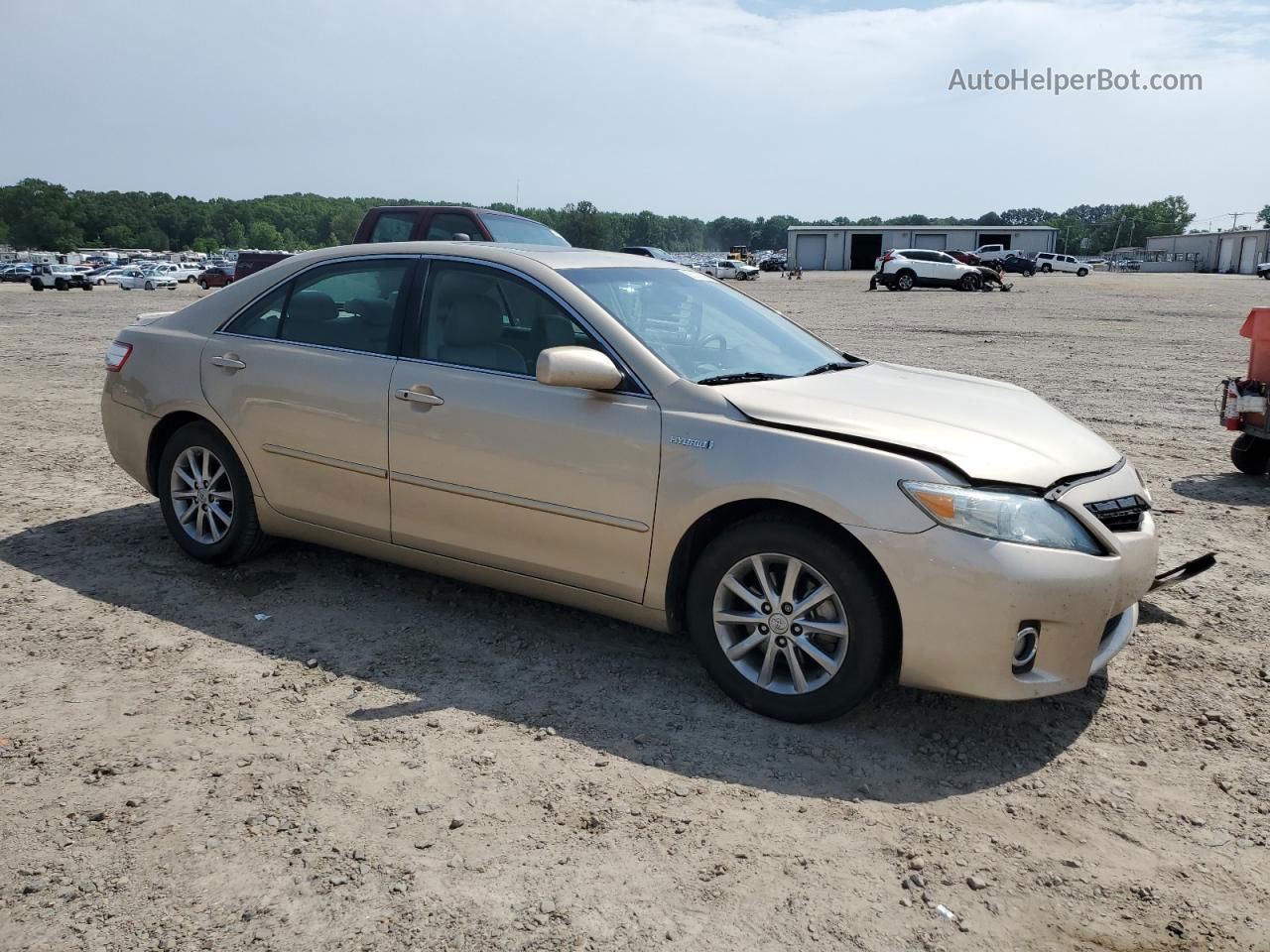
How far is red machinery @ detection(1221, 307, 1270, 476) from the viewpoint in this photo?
727cm

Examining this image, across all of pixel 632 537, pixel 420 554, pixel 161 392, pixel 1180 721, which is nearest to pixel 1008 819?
pixel 1180 721

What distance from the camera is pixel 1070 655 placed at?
3531mm

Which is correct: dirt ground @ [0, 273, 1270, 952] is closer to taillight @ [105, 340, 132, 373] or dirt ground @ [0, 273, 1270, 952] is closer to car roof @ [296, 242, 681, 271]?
taillight @ [105, 340, 132, 373]

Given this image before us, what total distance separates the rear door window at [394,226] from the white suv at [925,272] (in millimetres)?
32288

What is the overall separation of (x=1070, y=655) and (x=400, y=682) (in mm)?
2469

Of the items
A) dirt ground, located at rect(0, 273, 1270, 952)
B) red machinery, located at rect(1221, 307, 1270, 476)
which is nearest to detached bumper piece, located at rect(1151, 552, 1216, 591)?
dirt ground, located at rect(0, 273, 1270, 952)

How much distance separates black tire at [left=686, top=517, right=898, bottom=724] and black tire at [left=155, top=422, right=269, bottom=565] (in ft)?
8.13

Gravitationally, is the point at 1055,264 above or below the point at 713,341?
above

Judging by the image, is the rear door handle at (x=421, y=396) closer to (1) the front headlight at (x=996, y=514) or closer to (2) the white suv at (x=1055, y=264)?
(1) the front headlight at (x=996, y=514)

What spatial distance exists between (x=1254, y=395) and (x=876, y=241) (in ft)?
274

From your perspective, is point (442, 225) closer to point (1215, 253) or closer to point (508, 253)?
point (508, 253)

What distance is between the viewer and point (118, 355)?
5605mm

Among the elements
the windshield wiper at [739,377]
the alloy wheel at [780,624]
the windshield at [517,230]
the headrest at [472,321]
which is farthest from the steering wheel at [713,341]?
the windshield at [517,230]

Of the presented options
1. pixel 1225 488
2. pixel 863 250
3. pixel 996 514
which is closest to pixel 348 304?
pixel 996 514
